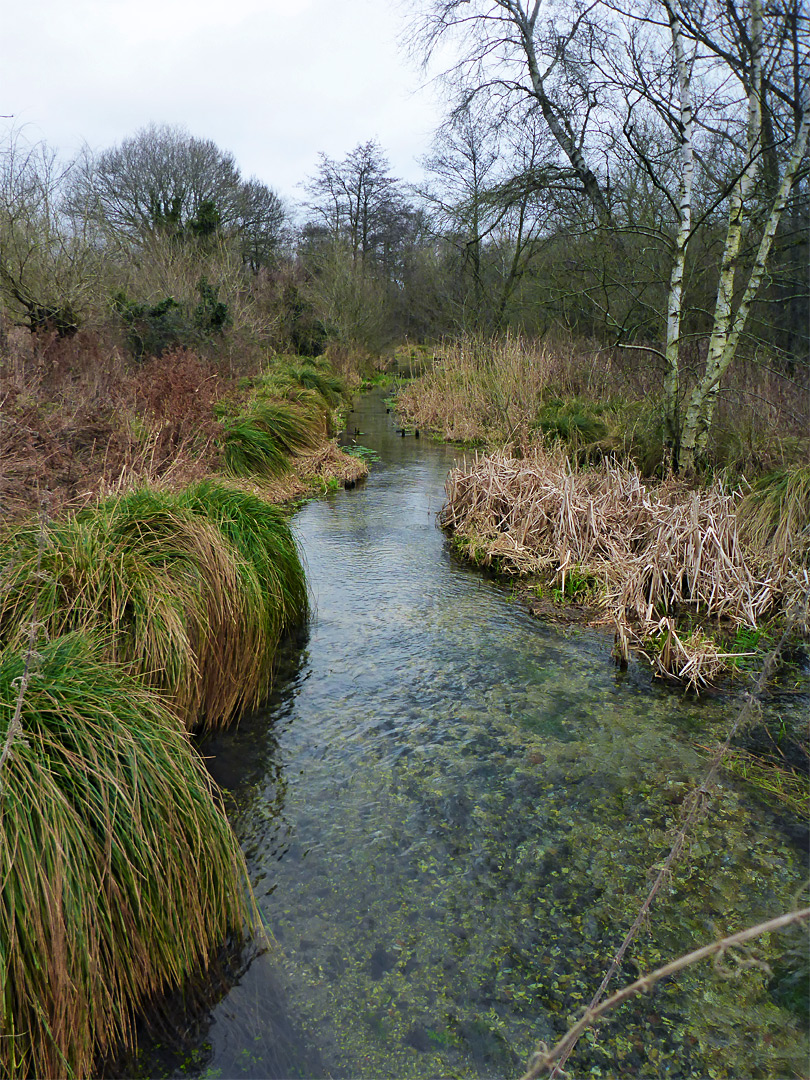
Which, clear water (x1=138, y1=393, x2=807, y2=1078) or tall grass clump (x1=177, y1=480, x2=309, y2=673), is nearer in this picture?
clear water (x1=138, y1=393, x2=807, y2=1078)

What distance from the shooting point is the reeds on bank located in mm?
4750

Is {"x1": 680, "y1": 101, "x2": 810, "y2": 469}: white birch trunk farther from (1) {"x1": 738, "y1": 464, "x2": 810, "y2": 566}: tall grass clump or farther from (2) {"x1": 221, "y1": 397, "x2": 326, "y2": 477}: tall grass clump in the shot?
(2) {"x1": 221, "y1": 397, "x2": 326, "y2": 477}: tall grass clump

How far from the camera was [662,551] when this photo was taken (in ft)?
17.2

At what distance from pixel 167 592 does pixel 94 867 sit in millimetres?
1619

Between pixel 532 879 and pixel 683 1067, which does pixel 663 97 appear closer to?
pixel 532 879

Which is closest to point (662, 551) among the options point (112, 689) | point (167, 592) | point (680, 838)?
point (167, 592)

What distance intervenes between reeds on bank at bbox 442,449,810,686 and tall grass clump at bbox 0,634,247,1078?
301 cm

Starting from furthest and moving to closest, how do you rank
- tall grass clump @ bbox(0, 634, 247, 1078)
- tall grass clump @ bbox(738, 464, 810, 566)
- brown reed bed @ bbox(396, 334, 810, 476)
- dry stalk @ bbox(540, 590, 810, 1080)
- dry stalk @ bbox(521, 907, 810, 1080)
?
brown reed bed @ bbox(396, 334, 810, 476) < tall grass clump @ bbox(738, 464, 810, 566) < tall grass clump @ bbox(0, 634, 247, 1078) < dry stalk @ bbox(540, 590, 810, 1080) < dry stalk @ bbox(521, 907, 810, 1080)

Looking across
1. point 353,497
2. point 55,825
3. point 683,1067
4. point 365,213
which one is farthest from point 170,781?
point 365,213

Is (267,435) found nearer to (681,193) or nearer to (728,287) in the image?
(681,193)

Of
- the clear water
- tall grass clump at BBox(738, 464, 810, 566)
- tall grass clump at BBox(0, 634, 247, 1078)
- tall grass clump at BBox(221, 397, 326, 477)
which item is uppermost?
tall grass clump at BBox(221, 397, 326, 477)

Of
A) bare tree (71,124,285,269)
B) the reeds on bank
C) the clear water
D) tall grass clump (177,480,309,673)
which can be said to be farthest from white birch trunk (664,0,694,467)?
bare tree (71,124,285,269)

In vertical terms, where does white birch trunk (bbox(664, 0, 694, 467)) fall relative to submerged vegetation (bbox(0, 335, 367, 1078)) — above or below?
above

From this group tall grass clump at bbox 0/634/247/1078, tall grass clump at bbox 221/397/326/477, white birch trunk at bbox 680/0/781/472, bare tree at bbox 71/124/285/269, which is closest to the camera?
tall grass clump at bbox 0/634/247/1078
